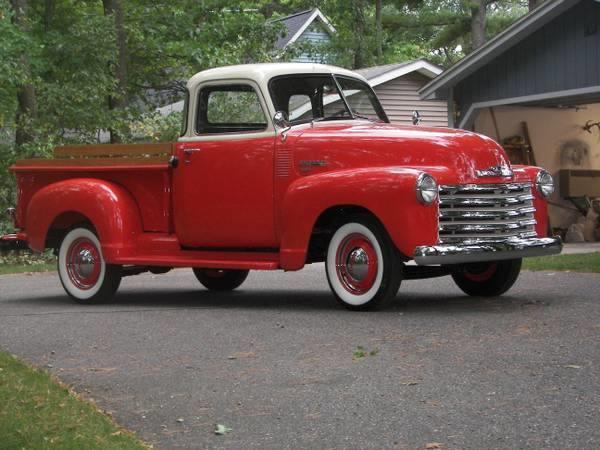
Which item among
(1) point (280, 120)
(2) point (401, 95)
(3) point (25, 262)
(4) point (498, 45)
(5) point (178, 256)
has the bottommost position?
(3) point (25, 262)

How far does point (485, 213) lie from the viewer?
9.78 meters

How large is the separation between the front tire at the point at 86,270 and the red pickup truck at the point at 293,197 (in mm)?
14

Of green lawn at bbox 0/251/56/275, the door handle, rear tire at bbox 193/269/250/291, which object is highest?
the door handle

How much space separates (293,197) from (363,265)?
2.86 ft

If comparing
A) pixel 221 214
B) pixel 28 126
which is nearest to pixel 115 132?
pixel 28 126

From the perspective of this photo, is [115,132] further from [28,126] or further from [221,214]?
[221,214]

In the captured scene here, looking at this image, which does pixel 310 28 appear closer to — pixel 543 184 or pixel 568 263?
pixel 568 263

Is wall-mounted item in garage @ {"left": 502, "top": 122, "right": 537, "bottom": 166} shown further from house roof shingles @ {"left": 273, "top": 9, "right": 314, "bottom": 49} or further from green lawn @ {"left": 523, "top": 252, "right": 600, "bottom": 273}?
house roof shingles @ {"left": 273, "top": 9, "right": 314, "bottom": 49}

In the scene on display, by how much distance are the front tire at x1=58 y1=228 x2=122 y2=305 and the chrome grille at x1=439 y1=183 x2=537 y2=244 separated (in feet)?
12.1

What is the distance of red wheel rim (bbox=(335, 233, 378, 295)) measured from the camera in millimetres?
9805

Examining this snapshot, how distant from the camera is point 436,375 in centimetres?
698

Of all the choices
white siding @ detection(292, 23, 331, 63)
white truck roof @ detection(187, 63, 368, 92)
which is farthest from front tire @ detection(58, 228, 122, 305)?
white siding @ detection(292, 23, 331, 63)

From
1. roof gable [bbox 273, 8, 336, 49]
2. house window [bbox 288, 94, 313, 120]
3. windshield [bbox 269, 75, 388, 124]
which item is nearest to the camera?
house window [bbox 288, 94, 313, 120]

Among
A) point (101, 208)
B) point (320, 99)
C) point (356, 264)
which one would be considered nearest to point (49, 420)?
point (356, 264)
